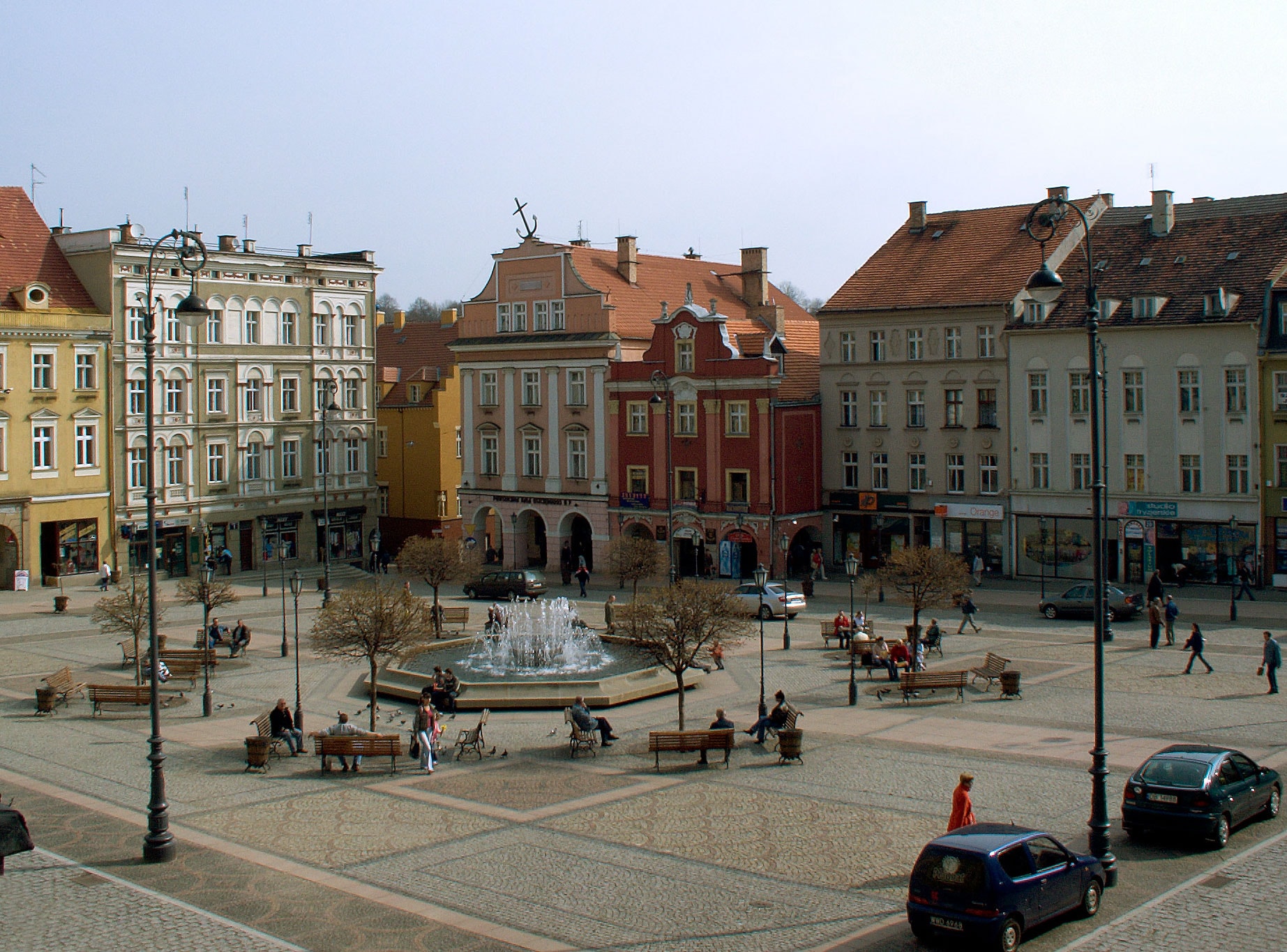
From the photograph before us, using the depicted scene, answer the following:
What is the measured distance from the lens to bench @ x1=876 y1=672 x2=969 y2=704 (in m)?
34.1

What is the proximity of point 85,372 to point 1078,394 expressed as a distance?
145ft

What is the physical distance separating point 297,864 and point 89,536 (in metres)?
46.0

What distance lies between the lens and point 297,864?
70.3 ft

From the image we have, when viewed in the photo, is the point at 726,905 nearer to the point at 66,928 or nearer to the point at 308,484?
the point at 66,928

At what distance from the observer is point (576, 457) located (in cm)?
6850

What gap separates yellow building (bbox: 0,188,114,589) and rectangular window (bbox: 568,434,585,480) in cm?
2189

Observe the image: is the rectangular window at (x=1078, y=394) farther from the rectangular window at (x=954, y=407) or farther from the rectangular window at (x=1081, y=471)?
the rectangular window at (x=954, y=407)

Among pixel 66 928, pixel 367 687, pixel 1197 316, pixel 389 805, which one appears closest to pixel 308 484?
pixel 367 687

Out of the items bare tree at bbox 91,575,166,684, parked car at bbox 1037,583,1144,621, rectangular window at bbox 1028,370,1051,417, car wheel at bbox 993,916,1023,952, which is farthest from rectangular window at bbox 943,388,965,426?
car wheel at bbox 993,916,1023,952

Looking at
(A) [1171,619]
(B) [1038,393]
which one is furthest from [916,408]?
(A) [1171,619]

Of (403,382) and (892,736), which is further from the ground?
(403,382)

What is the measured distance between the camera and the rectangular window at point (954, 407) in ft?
196

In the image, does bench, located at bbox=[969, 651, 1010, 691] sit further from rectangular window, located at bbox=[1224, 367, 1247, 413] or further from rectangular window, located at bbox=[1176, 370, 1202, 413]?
rectangular window, located at bbox=[1176, 370, 1202, 413]

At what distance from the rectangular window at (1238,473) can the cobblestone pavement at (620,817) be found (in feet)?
46.7
